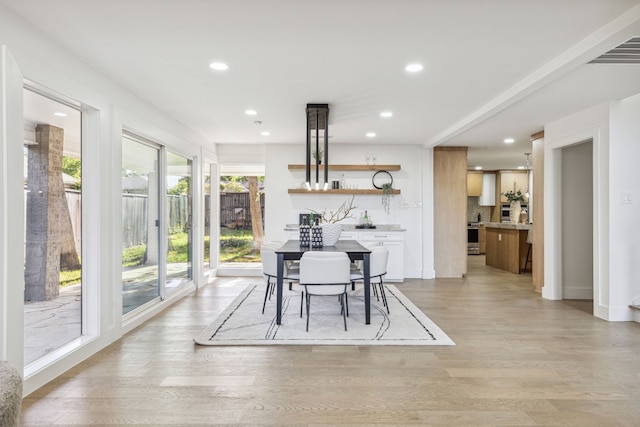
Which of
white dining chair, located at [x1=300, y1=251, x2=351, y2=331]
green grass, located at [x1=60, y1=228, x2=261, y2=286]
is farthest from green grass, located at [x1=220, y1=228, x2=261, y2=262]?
white dining chair, located at [x1=300, y1=251, x2=351, y2=331]

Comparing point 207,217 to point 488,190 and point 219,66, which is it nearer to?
point 219,66

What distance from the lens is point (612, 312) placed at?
4078mm

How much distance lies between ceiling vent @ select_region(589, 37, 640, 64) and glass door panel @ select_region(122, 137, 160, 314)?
4258 mm

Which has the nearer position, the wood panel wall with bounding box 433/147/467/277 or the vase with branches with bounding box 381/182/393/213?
the vase with branches with bounding box 381/182/393/213

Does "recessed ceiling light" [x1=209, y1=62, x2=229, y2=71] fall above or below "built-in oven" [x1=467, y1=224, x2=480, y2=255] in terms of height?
above

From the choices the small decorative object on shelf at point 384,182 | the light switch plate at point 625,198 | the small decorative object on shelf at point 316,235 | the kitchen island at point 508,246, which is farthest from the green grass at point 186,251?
the light switch plate at point 625,198

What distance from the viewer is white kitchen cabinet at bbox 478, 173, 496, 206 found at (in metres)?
10.6

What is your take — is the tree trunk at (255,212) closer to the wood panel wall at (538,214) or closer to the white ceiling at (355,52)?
the white ceiling at (355,52)

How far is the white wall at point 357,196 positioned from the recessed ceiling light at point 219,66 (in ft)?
11.8

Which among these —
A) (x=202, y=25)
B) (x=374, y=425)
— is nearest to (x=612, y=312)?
(x=374, y=425)

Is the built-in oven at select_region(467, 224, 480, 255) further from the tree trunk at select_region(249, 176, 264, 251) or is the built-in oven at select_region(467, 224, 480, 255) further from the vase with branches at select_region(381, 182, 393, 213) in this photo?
the tree trunk at select_region(249, 176, 264, 251)

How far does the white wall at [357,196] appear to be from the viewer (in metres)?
6.80

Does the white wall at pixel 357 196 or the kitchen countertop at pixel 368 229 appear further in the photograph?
the white wall at pixel 357 196

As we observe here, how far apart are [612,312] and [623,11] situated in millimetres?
3160
